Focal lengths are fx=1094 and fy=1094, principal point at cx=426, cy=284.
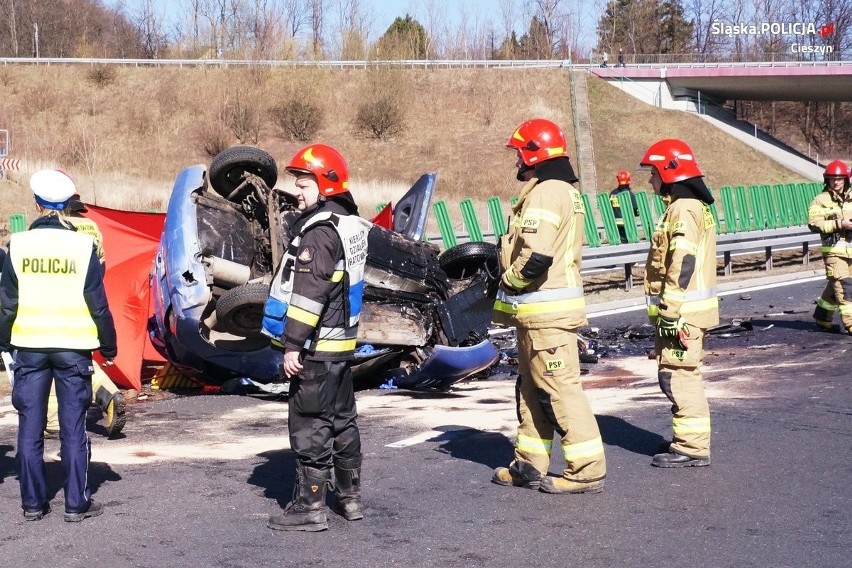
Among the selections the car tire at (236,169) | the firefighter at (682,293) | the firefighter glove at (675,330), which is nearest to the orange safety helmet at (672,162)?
the firefighter at (682,293)

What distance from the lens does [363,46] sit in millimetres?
56969

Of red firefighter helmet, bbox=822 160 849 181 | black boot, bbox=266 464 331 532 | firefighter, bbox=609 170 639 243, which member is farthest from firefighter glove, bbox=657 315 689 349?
firefighter, bbox=609 170 639 243

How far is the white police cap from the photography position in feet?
17.4

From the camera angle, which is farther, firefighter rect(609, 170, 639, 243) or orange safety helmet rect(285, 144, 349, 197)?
firefighter rect(609, 170, 639, 243)

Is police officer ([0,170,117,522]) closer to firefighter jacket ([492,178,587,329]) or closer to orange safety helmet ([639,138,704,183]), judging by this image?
firefighter jacket ([492,178,587,329])

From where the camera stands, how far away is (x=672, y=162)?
6328 mm

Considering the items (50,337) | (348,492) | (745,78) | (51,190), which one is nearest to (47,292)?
(50,337)

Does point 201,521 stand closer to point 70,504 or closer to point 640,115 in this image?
point 70,504

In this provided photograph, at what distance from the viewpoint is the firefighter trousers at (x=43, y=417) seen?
517cm

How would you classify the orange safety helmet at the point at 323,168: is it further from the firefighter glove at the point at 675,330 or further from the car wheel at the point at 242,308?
the car wheel at the point at 242,308

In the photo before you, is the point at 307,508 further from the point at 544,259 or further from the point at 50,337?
the point at 544,259

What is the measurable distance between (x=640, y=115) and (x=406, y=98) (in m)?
11.7

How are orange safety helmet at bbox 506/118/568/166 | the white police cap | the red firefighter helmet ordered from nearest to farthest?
the white police cap → orange safety helmet at bbox 506/118/568/166 → the red firefighter helmet

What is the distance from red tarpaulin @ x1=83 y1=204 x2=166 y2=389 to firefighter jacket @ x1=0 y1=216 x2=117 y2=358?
3.92 metres
